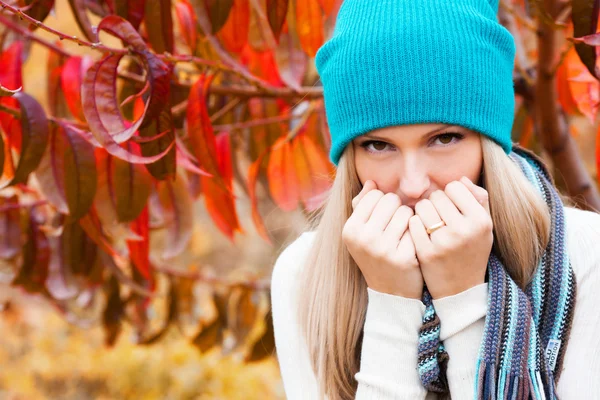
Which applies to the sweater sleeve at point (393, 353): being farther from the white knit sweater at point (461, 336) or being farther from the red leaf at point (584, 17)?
the red leaf at point (584, 17)

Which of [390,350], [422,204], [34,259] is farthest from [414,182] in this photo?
[34,259]

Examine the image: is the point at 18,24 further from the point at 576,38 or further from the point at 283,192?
the point at 576,38

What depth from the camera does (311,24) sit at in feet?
4.92

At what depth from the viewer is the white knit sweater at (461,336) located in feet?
3.93

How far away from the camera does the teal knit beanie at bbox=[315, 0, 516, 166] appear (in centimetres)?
119

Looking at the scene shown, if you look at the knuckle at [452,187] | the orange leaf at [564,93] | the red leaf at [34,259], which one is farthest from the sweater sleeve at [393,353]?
the red leaf at [34,259]

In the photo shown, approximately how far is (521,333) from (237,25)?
35.6 inches

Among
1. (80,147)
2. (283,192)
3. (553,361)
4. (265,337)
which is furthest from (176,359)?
(553,361)

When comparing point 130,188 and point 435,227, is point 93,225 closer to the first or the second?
point 130,188

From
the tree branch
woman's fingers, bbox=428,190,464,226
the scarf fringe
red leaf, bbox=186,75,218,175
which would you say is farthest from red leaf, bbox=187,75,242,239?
the tree branch

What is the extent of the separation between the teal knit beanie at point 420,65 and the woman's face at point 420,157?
26mm

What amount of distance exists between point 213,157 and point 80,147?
27cm

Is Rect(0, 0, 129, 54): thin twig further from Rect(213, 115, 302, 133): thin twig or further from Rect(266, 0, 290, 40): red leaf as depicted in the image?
Rect(213, 115, 302, 133): thin twig

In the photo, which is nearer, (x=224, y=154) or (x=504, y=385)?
(x=504, y=385)
